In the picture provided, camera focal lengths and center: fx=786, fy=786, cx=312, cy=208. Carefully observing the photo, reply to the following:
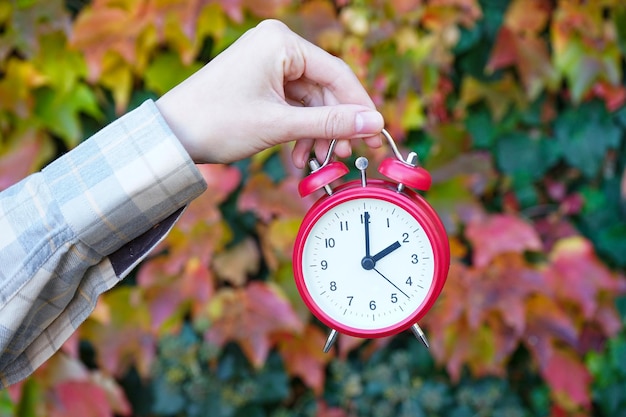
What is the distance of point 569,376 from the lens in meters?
2.15

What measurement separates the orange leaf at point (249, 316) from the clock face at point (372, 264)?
0.94 m

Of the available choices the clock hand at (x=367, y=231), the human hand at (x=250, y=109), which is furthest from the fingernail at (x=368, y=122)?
the clock hand at (x=367, y=231)

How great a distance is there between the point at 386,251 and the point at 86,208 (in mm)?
A: 380

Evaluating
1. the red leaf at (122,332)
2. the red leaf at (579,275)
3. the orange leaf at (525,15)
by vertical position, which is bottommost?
the red leaf at (579,275)

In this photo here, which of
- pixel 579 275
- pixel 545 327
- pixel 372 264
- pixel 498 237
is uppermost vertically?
pixel 372 264

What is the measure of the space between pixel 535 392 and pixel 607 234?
492 mm

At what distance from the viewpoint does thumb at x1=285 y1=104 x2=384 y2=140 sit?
995mm

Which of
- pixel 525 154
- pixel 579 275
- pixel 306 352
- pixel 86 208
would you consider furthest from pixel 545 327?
pixel 86 208

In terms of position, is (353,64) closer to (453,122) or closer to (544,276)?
(453,122)

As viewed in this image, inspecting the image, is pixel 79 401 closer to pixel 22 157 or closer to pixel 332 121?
pixel 22 157

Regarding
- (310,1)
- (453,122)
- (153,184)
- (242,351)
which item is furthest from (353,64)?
(153,184)

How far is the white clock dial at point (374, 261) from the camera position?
1027 mm

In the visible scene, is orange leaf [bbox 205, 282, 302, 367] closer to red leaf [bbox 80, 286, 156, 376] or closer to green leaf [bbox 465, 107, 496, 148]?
red leaf [bbox 80, 286, 156, 376]

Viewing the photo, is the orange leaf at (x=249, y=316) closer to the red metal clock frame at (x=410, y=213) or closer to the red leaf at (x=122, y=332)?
the red leaf at (x=122, y=332)
